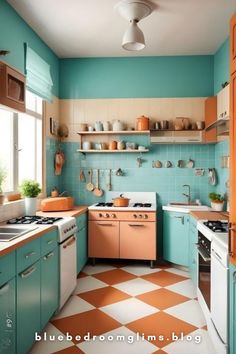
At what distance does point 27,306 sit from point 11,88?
1.65 metres

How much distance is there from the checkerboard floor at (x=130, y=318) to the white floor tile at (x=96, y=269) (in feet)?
0.37

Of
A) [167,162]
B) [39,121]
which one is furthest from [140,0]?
[167,162]

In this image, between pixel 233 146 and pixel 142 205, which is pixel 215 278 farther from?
pixel 142 205

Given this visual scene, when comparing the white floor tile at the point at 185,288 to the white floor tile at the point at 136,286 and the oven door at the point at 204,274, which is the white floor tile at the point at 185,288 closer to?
the white floor tile at the point at 136,286

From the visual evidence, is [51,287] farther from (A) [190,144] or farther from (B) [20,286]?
(A) [190,144]

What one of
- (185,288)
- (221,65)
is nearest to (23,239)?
(185,288)

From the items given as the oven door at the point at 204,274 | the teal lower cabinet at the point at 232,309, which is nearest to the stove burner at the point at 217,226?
the oven door at the point at 204,274

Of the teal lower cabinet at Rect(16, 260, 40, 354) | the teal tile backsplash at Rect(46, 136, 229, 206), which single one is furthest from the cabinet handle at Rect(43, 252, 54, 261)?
the teal tile backsplash at Rect(46, 136, 229, 206)

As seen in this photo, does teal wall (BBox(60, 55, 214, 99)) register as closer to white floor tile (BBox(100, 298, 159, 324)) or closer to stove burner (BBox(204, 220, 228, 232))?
stove burner (BBox(204, 220, 228, 232))

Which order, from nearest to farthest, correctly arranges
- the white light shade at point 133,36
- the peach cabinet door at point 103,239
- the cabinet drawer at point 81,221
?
the white light shade at point 133,36 < the cabinet drawer at point 81,221 < the peach cabinet door at point 103,239

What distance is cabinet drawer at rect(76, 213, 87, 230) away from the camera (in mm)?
3544

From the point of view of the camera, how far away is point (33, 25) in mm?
3352

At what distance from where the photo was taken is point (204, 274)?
256 centimetres

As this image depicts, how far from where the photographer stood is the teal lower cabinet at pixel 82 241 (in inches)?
141
